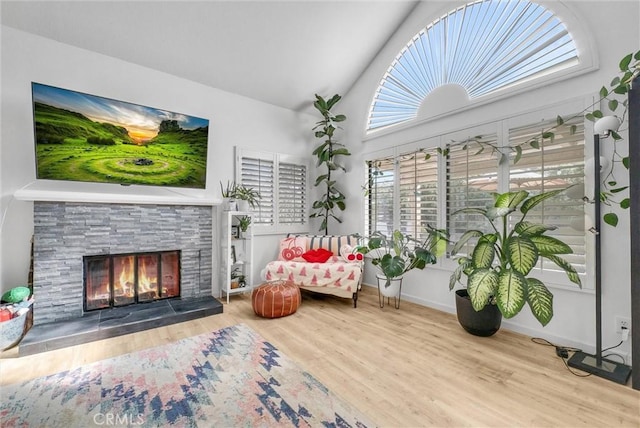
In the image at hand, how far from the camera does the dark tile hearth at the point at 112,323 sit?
2.19 m

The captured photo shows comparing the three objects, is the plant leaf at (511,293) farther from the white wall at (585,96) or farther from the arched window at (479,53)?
the arched window at (479,53)

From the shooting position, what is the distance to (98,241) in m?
2.74

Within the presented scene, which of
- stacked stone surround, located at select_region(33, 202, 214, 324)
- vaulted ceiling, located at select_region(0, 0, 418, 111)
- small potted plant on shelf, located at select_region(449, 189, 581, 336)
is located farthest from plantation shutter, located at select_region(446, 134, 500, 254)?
stacked stone surround, located at select_region(33, 202, 214, 324)

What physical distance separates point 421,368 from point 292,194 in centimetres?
306

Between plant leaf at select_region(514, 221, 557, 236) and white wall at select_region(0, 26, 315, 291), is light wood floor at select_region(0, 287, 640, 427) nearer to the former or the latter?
plant leaf at select_region(514, 221, 557, 236)

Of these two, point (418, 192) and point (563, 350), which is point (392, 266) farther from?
point (563, 350)

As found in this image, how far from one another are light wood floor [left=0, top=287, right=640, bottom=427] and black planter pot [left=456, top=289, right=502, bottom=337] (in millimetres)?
92

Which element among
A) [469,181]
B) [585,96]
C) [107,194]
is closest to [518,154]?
[469,181]

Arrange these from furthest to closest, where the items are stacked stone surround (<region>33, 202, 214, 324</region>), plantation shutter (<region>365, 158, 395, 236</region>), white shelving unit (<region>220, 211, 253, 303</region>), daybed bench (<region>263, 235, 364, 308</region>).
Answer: plantation shutter (<region>365, 158, 395, 236</region>), white shelving unit (<region>220, 211, 253, 303</region>), daybed bench (<region>263, 235, 364, 308</region>), stacked stone surround (<region>33, 202, 214, 324</region>)

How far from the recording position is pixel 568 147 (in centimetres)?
229

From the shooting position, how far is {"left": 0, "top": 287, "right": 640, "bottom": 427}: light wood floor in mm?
1501

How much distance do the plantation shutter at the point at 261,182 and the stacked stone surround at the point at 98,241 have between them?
715mm

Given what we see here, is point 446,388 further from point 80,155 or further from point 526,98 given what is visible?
point 80,155

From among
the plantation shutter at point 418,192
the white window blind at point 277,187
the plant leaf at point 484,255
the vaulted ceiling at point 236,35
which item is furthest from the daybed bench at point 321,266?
the vaulted ceiling at point 236,35
